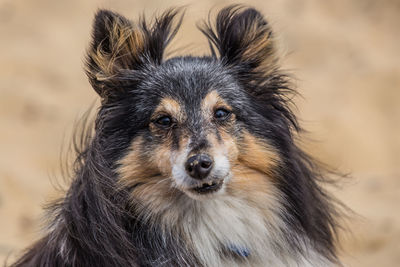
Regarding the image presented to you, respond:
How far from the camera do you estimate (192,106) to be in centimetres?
436

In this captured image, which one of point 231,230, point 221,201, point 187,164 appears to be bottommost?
point 231,230

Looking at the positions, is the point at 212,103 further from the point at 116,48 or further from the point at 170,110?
the point at 116,48

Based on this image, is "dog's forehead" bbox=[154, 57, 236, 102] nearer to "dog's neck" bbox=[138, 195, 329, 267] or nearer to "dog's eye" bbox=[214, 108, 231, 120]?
"dog's eye" bbox=[214, 108, 231, 120]

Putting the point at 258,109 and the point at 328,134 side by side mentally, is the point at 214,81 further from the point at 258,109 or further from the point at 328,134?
the point at 328,134

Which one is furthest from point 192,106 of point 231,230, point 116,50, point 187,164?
point 231,230

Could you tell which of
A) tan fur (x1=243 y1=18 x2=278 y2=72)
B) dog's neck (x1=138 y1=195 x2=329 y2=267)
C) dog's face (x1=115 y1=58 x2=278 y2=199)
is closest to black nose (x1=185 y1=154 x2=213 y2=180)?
dog's face (x1=115 y1=58 x2=278 y2=199)

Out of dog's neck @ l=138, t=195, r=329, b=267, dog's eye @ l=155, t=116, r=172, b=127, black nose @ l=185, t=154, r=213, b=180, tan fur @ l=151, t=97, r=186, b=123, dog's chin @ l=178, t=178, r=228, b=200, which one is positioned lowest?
dog's neck @ l=138, t=195, r=329, b=267

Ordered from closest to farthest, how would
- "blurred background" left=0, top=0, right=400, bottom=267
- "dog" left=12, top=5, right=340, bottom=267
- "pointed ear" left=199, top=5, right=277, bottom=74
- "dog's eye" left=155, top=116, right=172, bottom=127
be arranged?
"dog" left=12, top=5, right=340, bottom=267 < "dog's eye" left=155, top=116, right=172, bottom=127 < "pointed ear" left=199, top=5, right=277, bottom=74 < "blurred background" left=0, top=0, right=400, bottom=267

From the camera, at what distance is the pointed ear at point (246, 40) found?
466 centimetres

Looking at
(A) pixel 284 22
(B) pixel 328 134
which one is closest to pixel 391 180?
(B) pixel 328 134

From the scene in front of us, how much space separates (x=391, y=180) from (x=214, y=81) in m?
5.92

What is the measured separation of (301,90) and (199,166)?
273 inches

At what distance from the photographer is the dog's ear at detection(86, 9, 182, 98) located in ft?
14.5

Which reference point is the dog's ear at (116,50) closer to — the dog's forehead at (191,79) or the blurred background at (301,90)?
the dog's forehead at (191,79)
